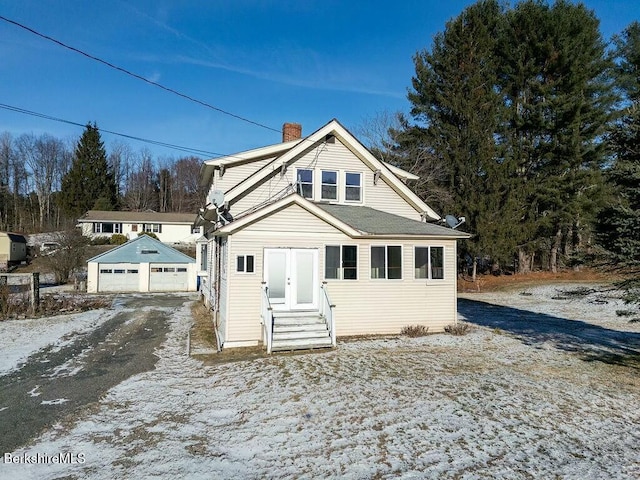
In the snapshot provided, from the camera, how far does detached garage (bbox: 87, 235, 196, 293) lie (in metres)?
26.5

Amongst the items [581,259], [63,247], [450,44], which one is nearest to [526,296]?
[581,259]

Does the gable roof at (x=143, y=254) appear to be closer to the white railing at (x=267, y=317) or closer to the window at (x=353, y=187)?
the window at (x=353, y=187)

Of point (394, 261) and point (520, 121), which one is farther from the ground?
point (520, 121)

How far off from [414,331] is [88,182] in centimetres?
5263

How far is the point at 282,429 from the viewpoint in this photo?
5895mm

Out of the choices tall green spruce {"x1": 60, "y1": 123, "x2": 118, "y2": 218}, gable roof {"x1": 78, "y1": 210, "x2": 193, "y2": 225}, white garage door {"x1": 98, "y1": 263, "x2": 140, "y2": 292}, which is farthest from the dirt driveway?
tall green spruce {"x1": 60, "y1": 123, "x2": 118, "y2": 218}

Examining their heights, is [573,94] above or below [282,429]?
above

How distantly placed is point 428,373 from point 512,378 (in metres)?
1.67

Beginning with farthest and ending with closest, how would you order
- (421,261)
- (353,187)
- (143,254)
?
(143,254), (353,187), (421,261)

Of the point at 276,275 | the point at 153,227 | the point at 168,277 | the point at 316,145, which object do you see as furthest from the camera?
the point at 153,227

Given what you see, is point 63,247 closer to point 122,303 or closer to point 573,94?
point 122,303

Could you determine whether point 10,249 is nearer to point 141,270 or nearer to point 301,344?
point 141,270

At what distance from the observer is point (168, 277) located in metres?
27.8

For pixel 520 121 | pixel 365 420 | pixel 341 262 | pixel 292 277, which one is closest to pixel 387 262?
pixel 341 262
